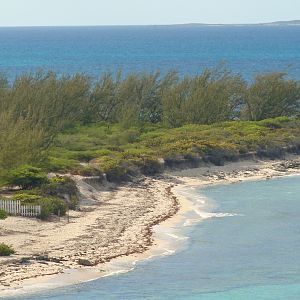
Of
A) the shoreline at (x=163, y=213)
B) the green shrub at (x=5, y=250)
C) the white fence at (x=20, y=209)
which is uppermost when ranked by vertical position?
the green shrub at (x=5, y=250)

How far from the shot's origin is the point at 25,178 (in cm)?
3784

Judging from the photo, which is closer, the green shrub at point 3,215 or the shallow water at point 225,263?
the shallow water at point 225,263

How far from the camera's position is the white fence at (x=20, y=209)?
3466 centimetres

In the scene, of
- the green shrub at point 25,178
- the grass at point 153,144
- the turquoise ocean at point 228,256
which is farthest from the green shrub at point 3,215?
the grass at point 153,144

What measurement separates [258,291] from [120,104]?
103 ft

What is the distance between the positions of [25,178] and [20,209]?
3.30m

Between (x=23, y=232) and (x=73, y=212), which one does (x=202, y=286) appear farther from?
(x=73, y=212)

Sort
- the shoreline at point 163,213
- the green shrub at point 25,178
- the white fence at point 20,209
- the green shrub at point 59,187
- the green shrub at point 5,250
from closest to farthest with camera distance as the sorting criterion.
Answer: the shoreline at point 163,213 → the green shrub at point 5,250 → the white fence at point 20,209 → the green shrub at point 59,187 → the green shrub at point 25,178

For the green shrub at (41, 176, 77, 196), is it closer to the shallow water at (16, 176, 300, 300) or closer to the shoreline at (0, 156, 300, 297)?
the shoreline at (0, 156, 300, 297)

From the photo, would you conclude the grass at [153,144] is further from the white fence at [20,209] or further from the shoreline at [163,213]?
the white fence at [20,209]

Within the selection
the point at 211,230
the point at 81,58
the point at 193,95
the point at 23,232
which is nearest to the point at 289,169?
the point at 193,95

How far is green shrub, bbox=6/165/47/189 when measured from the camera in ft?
124

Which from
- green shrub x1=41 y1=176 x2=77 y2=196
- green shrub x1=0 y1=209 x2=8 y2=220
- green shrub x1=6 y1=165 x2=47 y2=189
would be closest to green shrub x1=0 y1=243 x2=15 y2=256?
green shrub x1=0 y1=209 x2=8 y2=220

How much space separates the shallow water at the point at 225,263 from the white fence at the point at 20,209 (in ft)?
16.2
